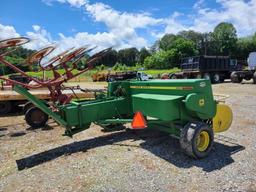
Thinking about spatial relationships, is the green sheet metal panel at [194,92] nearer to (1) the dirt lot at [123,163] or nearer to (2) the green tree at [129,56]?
(1) the dirt lot at [123,163]

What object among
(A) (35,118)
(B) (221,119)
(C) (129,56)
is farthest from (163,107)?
(C) (129,56)

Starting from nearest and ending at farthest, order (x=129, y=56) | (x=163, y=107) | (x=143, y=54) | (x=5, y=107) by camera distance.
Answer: (x=163, y=107) < (x=5, y=107) < (x=129, y=56) < (x=143, y=54)

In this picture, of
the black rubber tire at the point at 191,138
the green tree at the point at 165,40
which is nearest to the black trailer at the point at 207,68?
the black rubber tire at the point at 191,138

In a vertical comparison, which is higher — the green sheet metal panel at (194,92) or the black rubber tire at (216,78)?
the green sheet metal panel at (194,92)

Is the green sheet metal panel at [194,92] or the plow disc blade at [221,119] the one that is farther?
the plow disc blade at [221,119]

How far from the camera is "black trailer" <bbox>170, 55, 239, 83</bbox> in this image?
871 inches

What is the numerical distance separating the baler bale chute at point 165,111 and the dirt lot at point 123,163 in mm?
385

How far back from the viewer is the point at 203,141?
4.75 m

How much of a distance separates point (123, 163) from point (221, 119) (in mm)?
2186

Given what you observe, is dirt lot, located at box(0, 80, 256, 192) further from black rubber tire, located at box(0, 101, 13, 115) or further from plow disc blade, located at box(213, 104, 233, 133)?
black rubber tire, located at box(0, 101, 13, 115)

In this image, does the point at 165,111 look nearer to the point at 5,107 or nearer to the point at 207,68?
the point at 5,107

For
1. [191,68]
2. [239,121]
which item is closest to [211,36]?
[191,68]

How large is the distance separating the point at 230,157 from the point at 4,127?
20.7 ft

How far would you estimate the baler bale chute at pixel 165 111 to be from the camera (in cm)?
455
